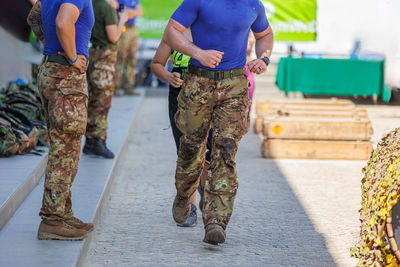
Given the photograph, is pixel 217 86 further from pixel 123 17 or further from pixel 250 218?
pixel 123 17

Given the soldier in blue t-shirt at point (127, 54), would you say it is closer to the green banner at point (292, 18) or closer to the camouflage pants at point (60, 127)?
the green banner at point (292, 18)

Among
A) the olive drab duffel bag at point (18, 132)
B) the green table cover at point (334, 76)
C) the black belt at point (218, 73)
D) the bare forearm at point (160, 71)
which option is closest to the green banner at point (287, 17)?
the green table cover at point (334, 76)

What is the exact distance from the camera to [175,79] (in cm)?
507

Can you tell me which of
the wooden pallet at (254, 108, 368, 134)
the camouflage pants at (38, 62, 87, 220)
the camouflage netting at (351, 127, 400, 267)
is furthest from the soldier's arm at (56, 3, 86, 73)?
the wooden pallet at (254, 108, 368, 134)

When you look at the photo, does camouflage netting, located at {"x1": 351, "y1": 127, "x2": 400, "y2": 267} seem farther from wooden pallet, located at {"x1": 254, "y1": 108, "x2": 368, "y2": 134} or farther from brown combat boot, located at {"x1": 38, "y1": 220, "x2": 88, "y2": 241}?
wooden pallet, located at {"x1": 254, "y1": 108, "x2": 368, "y2": 134}

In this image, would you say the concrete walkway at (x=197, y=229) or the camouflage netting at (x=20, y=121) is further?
the camouflage netting at (x=20, y=121)

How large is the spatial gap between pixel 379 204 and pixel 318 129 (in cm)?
465

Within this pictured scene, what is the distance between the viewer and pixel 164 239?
517 cm

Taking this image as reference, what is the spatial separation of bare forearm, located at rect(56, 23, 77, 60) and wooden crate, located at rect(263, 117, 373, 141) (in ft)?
15.3

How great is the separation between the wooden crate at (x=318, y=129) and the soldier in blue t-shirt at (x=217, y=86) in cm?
395

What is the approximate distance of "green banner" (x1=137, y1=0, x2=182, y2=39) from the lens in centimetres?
1698

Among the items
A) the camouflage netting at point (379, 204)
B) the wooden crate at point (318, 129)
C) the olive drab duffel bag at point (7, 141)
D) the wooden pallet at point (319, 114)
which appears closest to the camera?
the camouflage netting at point (379, 204)

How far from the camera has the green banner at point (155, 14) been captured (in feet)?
55.7

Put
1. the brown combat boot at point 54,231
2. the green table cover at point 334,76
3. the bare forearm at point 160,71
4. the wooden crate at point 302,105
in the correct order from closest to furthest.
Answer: the brown combat boot at point 54,231
the bare forearm at point 160,71
the wooden crate at point 302,105
the green table cover at point 334,76
